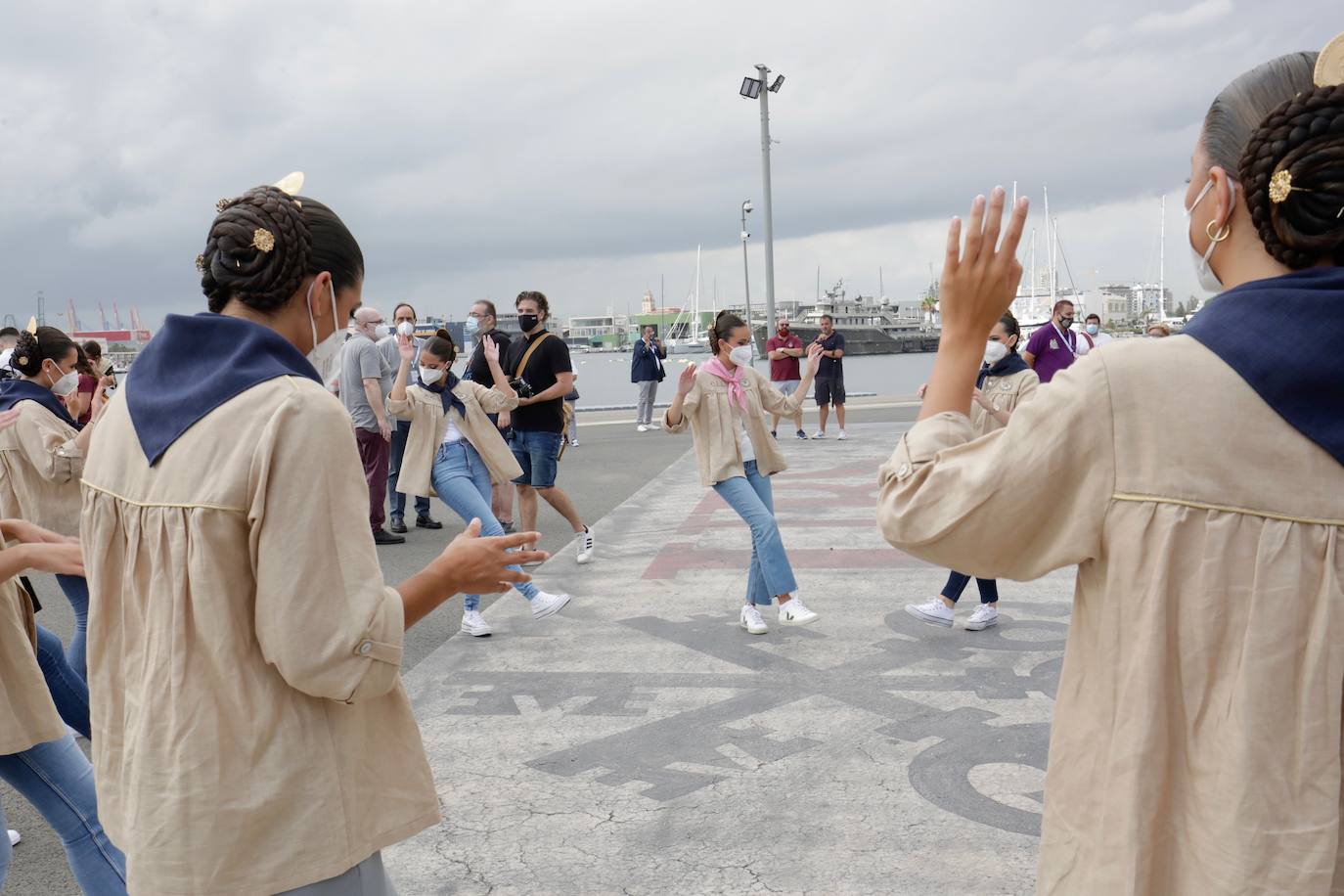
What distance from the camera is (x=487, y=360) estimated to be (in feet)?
26.5

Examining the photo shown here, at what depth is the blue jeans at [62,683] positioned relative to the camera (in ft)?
11.0

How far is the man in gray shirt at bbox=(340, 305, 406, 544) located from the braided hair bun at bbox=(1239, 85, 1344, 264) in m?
9.03

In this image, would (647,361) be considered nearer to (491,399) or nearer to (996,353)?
(491,399)

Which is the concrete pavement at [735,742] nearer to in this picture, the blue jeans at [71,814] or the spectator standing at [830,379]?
the blue jeans at [71,814]

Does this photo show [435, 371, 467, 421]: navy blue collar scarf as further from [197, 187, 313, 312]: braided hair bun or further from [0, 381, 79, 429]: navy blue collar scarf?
[197, 187, 313, 312]: braided hair bun

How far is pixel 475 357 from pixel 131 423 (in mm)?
6875

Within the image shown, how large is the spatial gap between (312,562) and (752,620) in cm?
486

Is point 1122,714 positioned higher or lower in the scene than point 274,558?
lower

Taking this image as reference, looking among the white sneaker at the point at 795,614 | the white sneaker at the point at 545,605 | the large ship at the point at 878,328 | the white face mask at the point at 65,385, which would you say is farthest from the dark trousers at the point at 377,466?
the large ship at the point at 878,328

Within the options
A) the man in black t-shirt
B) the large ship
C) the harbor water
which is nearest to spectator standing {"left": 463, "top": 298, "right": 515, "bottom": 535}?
the man in black t-shirt

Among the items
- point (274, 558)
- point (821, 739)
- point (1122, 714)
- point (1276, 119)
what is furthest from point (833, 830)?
point (1276, 119)

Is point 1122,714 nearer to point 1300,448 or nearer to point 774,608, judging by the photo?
point 1300,448

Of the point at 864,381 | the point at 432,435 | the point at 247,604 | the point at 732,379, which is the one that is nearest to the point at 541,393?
the point at 432,435

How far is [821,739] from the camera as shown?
466 centimetres
